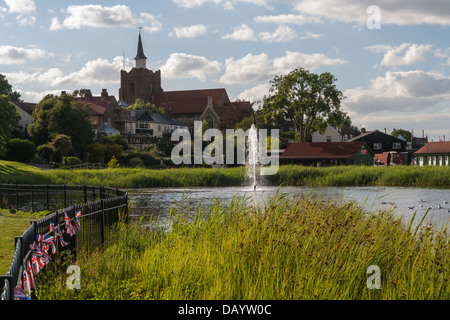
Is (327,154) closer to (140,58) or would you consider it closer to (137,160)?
(137,160)

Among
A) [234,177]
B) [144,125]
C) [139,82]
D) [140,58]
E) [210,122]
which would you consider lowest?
[234,177]

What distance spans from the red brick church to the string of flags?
110 metres

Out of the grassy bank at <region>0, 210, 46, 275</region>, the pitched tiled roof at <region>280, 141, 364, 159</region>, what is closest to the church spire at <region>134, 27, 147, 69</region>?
the pitched tiled roof at <region>280, 141, 364, 159</region>

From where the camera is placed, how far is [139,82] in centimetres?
13562

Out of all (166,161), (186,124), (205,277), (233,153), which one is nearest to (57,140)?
(166,161)

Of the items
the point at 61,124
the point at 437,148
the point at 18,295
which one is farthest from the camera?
the point at 437,148

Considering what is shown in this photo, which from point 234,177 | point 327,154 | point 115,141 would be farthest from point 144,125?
point 234,177

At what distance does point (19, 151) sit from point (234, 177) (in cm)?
2502

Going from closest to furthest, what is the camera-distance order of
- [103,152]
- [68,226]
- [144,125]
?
[68,226] → [103,152] → [144,125]

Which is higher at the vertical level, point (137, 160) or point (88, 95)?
point (88, 95)

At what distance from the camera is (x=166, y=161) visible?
6500 cm

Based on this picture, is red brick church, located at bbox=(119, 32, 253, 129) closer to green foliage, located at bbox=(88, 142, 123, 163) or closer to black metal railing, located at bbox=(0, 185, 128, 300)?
green foliage, located at bbox=(88, 142, 123, 163)

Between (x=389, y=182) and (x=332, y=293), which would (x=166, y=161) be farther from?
(x=332, y=293)
